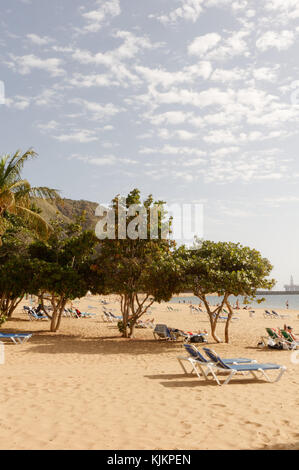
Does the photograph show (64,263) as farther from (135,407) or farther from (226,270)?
(135,407)

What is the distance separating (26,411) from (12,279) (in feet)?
42.6

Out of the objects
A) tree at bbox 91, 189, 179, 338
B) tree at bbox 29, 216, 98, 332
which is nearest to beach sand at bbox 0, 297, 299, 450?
tree at bbox 91, 189, 179, 338

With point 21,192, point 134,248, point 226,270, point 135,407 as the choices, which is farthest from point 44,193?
point 135,407

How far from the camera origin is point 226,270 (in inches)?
628

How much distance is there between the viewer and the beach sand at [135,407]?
17.9ft

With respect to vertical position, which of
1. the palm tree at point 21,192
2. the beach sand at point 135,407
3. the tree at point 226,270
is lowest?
the beach sand at point 135,407

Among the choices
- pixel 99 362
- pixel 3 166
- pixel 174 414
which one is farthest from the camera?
pixel 3 166

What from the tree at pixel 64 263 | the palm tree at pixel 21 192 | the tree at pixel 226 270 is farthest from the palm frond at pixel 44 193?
the tree at pixel 226 270

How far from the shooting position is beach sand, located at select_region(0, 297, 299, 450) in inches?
215

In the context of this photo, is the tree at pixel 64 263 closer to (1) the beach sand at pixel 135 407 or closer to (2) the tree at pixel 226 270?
(2) the tree at pixel 226 270

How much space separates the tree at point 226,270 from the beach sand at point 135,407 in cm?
352

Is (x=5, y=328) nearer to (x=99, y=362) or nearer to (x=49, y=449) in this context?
(x=99, y=362)

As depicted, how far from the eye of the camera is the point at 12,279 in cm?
1880
